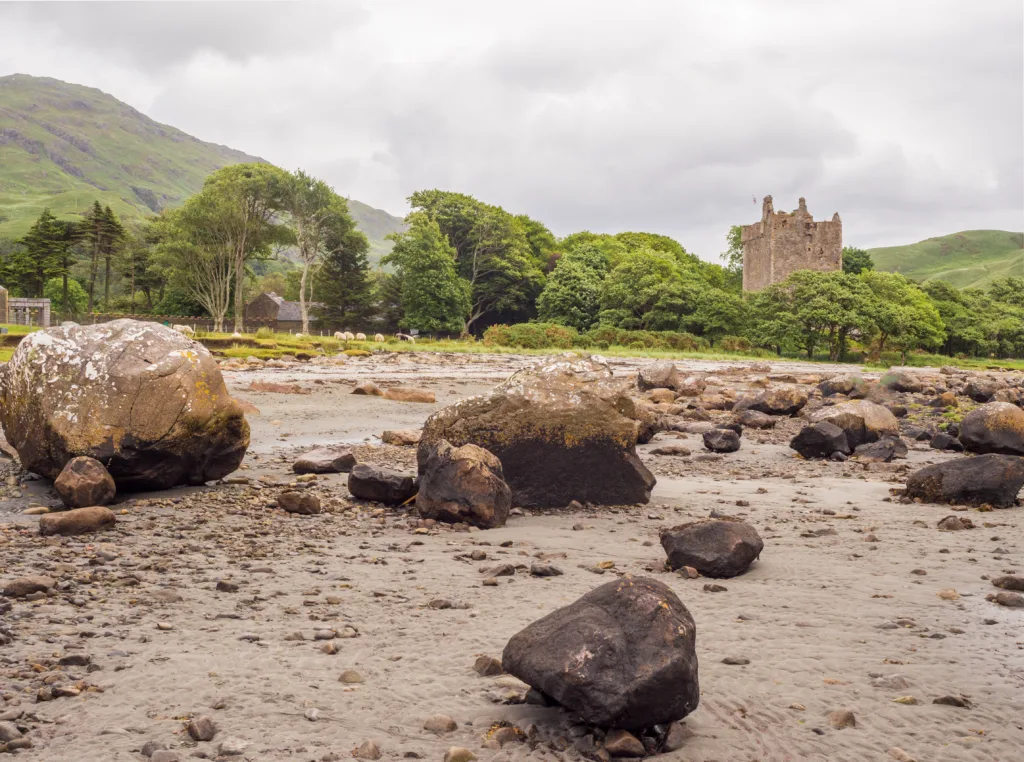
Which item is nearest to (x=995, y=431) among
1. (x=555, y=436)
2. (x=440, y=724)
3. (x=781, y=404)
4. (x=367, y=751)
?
(x=781, y=404)

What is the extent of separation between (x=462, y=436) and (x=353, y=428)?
683 centimetres

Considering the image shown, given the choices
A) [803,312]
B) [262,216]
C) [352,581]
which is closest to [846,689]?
[352,581]

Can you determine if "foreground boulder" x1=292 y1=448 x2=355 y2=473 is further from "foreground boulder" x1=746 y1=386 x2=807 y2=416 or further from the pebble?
"foreground boulder" x1=746 y1=386 x2=807 y2=416

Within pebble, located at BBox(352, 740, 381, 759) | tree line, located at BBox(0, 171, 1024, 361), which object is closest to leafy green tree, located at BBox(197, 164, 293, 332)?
tree line, located at BBox(0, 171, 1024, 361)

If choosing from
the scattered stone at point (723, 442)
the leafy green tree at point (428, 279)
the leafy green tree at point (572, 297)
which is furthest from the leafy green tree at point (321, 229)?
the scattered stone at point (723, 442)

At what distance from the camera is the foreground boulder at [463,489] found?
25.2ft

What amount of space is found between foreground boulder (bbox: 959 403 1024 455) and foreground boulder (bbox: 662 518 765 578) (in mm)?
7242

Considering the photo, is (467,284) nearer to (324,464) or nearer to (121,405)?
(324,464)

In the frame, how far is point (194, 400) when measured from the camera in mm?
8789

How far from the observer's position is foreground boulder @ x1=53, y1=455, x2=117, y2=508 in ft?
A: 25.0

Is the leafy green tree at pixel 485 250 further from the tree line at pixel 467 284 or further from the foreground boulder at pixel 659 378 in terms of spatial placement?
the foreground boulder at pixel 659 378

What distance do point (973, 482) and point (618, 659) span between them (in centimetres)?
632

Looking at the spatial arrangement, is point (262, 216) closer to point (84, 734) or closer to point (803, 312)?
point (803, 312)

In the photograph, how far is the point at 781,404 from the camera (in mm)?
17609
